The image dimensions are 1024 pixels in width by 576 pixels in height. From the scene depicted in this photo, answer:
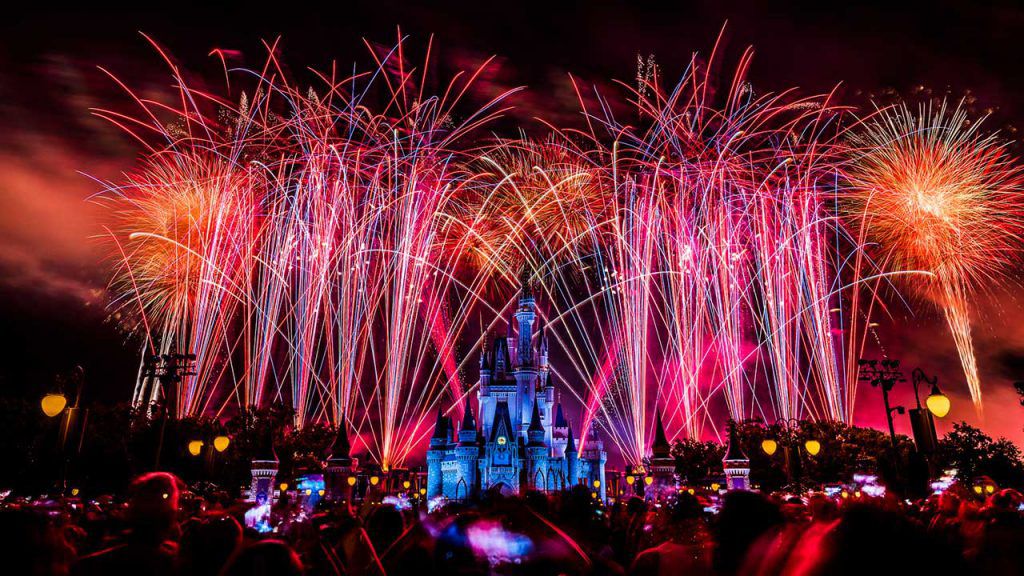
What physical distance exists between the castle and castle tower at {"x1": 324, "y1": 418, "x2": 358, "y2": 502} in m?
47.0

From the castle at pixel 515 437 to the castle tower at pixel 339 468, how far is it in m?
47.0

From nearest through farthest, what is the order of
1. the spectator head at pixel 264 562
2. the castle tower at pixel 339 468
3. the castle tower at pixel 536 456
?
the spectator head at pixel 264 562, the castle tower at pixel 339 468, the castle tower at pixel 536 456

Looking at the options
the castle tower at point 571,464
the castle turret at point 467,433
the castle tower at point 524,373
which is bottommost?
the castle tower at point 571,464

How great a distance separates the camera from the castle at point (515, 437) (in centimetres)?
8719

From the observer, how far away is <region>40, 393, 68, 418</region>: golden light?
1290 centimetres

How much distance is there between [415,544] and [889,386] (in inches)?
788

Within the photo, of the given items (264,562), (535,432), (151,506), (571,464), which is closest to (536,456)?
(535,432)

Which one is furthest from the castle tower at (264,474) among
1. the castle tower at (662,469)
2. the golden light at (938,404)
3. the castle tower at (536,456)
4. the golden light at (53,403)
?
the castle tower at (536,456)

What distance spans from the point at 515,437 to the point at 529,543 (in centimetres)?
8631

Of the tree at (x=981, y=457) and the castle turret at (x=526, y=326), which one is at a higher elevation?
the castle turret at (x=526, y=326)

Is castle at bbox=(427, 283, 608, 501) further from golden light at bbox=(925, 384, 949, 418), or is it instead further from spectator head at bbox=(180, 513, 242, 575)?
spectator head at bbox=(180, 513, 242, 575)

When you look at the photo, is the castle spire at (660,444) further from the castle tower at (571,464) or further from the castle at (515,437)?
the castle tower at (571,464)

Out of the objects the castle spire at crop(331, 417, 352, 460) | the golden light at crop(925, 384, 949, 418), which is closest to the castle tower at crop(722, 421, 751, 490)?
the golden light at crop(925, 384, 949, 418)

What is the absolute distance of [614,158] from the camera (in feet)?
103
